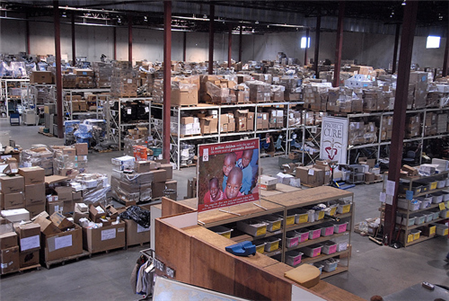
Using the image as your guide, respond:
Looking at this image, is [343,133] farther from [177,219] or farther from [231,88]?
[177,219]

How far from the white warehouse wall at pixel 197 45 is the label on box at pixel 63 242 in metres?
27.5

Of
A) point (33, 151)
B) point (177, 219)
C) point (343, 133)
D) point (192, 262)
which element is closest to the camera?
point (192, 262)

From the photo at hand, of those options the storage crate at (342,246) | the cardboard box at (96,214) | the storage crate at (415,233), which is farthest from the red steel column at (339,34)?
the cardboard box at (96,214)

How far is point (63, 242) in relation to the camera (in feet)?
25.0

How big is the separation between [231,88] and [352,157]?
4.88 m

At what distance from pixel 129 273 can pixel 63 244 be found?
1304 millimetres

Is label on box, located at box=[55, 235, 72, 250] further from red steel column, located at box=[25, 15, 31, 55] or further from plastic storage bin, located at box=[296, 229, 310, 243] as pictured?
red steel column, located at box=[25, 15, 31, 55]

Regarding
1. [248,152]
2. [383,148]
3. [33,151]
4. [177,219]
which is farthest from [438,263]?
[33,151]

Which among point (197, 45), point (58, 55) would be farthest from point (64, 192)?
→ point (197, 45)

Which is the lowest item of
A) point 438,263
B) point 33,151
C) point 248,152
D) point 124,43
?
point 438,263

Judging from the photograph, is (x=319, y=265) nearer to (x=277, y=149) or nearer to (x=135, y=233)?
(x=135, y=233)

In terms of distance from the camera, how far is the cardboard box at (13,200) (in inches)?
334

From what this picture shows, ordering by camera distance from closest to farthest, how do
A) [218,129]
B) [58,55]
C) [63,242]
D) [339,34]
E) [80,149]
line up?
[63,242], [80,149], [218,129], [339,34], [58,55]

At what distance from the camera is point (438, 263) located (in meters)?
8.38
